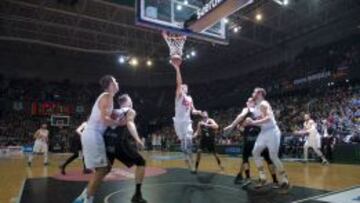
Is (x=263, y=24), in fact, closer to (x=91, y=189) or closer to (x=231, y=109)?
(x=231, y=109)

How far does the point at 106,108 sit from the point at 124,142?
0.75 meters

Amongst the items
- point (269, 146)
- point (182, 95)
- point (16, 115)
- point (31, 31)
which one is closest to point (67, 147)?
point (16, 115)

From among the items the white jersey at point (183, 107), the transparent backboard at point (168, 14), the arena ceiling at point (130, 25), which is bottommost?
the white jersey at point (183, 107)

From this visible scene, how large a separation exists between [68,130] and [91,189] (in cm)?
2841

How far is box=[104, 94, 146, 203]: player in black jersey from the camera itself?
561 centimetres

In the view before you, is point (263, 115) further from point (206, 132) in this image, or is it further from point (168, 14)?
point (168, 14)

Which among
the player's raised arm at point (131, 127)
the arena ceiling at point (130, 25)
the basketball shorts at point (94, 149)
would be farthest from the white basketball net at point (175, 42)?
the arena ceiling at point (130, 25)

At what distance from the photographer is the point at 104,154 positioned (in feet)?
17.9

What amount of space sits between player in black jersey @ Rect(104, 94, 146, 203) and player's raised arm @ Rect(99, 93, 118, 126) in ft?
0.75

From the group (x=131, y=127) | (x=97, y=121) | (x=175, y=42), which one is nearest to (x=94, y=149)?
(x=97, y=121)

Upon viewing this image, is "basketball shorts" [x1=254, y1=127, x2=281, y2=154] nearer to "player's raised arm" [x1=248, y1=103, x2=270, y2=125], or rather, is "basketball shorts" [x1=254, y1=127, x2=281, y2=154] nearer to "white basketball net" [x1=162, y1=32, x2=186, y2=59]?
"player's raised arm" [x1=248, y1=103, x2=270, y2=125]

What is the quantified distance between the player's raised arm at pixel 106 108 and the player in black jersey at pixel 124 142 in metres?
0.23

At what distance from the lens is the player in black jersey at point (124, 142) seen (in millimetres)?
5609

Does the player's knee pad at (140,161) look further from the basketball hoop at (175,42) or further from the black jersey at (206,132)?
the basketball hoop at (175,42)
